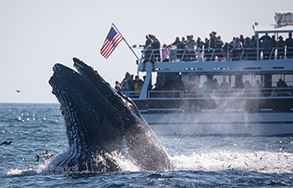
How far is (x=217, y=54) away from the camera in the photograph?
25.3 meters

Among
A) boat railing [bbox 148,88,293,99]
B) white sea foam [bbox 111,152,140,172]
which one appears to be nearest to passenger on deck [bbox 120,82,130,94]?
boat railing [bbox 148,88,293,99]

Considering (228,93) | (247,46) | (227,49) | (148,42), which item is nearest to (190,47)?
(227,49)

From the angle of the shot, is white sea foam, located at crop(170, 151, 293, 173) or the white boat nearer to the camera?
white sea foam, located at crop(170, 151, 293, 173)

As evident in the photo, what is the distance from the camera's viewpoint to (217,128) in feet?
76.8

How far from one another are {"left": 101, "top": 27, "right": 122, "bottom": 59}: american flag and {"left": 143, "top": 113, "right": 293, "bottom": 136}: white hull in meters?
3.53

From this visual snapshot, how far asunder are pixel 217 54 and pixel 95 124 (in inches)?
717

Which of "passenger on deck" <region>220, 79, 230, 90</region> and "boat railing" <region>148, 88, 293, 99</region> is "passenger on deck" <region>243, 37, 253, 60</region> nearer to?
"passenger on deck" <region>220, 79, 230, 90</region>

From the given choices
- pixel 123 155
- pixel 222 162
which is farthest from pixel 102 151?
pixel 222 162

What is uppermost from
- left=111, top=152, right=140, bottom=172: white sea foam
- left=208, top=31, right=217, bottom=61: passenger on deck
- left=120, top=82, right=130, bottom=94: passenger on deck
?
left=208, top=31, right=217, bottom=61: passenger on deck

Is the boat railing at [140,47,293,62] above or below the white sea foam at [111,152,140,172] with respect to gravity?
above

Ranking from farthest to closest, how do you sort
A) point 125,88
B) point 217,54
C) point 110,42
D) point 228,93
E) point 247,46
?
point 217,54 → point 125,88 → point 247,46 → point 110,42 → point 228,93

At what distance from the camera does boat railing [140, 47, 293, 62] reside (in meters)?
24.4

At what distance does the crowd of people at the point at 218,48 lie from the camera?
79.3 ft

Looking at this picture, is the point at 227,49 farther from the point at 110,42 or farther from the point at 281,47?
the point at 110,42
